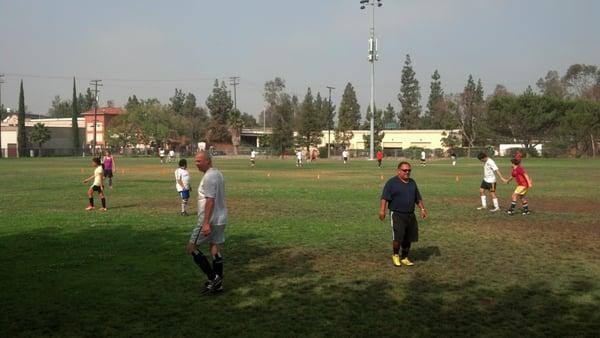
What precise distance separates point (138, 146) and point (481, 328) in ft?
352

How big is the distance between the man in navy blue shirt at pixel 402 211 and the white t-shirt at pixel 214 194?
2713mm

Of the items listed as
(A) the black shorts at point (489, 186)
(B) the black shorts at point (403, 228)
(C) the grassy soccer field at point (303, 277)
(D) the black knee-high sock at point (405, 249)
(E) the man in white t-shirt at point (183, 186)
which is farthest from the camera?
(A) the black shorts at point (489, 186)

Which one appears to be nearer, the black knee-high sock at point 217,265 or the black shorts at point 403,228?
the black knee-high sock at point 217,265

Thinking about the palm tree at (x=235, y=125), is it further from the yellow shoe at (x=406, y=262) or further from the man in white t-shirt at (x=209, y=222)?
the man in white t-shirt at (x=209, y=222)

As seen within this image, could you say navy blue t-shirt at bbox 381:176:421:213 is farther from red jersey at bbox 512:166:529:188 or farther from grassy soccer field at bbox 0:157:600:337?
red jersey at bbox 512:166:529:188

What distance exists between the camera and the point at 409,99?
131 m

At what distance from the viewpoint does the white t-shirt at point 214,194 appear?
23.5 ft

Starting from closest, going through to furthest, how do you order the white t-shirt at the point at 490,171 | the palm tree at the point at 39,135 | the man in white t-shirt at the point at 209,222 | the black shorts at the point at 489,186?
1. the man in white t-shirt at the point at 209,222
2. the black shorts at the point at 489,186
3. the white t-shirt at the point at 490,171
4. the palm tree at the point at 39,135

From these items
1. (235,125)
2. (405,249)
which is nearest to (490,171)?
(405,249)

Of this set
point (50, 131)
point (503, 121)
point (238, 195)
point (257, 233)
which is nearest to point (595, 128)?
point (503, 121)

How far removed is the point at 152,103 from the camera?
108 metres

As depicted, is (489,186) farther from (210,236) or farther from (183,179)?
(210,236)

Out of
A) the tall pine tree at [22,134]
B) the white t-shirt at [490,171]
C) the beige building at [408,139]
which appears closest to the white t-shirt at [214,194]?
the white t-shirt at [490,171]

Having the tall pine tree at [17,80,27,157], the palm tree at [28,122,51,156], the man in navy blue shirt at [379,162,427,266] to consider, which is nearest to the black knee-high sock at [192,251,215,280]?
the man in navy blue shirt at [379,162,427,266]
